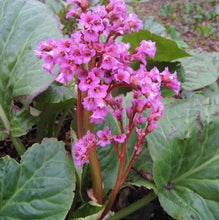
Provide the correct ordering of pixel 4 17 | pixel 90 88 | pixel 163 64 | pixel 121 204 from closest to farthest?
pixel 90 88, pixel 4 17, pixel 121 204, pixel 163 64

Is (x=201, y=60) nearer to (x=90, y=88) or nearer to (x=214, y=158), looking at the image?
(x=214, y=158)

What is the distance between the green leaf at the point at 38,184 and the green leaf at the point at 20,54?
0.19 metres

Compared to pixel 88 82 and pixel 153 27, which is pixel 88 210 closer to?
pixel 88 82

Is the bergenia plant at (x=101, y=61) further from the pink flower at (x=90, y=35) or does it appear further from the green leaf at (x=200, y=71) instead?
the green leaf at (x=200, y=71)

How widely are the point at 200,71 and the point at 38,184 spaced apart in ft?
4.26

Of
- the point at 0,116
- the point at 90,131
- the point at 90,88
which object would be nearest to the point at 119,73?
the point at 90,88

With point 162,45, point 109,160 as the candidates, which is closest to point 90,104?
point 109,160

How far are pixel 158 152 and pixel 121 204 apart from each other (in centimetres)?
43

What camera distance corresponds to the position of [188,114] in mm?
1233

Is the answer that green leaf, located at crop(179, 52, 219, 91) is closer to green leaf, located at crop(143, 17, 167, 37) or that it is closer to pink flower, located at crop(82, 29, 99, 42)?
green leaf, located at crop(143, 17, 167, 37)

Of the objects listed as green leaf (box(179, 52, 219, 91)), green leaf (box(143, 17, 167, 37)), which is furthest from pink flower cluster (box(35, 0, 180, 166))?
green leaf (box(143, 17, 167, 37))

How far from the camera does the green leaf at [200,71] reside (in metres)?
1.82

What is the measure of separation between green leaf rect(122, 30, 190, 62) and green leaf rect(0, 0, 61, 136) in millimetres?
484

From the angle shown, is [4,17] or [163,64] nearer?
[4,17]
